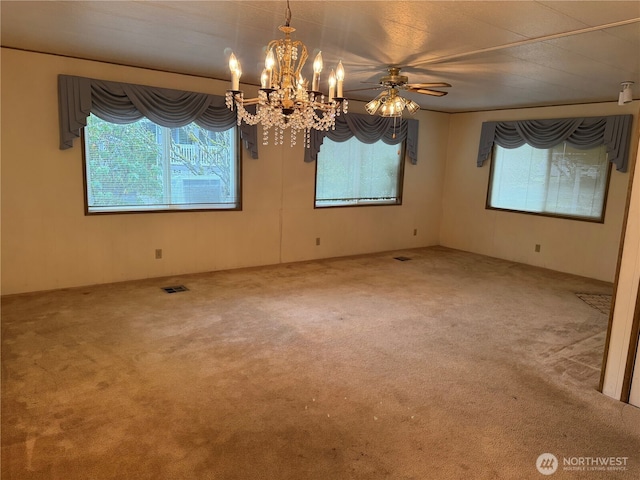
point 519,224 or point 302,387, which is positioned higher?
point 519,224

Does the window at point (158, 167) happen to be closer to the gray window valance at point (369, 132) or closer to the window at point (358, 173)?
the gray window valance at point (369, 132)

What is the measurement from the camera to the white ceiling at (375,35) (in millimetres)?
2578

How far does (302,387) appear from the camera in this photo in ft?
8.95

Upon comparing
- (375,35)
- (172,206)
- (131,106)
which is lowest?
(172,206)

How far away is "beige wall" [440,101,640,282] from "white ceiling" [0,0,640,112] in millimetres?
1474

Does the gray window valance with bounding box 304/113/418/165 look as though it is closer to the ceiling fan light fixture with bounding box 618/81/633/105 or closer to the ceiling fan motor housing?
the ceiling fan motor housing

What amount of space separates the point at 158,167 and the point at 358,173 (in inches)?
116

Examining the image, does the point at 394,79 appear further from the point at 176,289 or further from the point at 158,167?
the point at 176,289

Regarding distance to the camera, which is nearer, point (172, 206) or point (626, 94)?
point (626, 94)

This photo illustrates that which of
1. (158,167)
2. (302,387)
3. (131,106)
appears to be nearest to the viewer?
(302,387)

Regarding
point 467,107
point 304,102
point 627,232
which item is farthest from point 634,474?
point 467,107

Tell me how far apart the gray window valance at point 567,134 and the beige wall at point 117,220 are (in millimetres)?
2041

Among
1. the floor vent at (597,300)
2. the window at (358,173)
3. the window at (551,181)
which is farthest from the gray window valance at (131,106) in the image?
the floor vent at (597,300)

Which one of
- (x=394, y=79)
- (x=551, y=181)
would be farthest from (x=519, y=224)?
(x=394, y=79)
